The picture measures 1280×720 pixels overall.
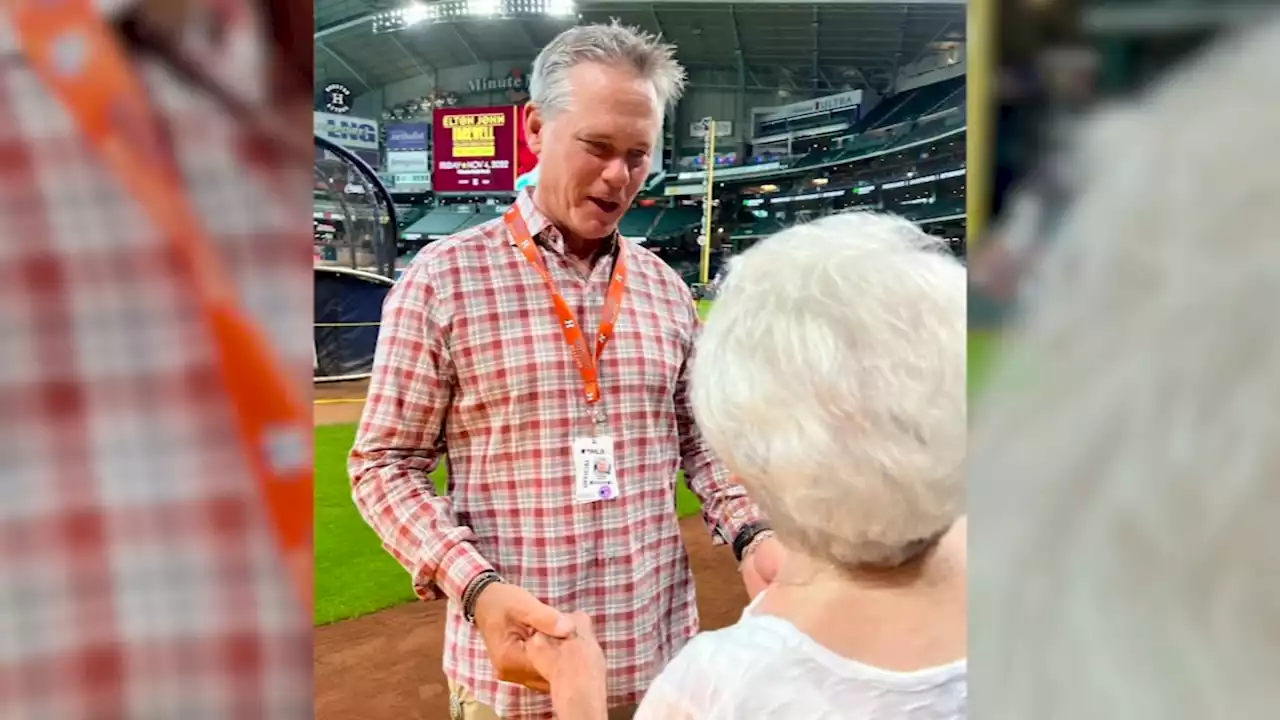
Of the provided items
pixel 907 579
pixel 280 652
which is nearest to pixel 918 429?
pixel 907 579

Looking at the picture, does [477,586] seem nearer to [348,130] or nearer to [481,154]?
[481,154]

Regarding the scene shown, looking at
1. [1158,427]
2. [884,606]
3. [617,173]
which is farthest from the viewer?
[617,173]

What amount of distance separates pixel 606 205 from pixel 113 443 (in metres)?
0.65

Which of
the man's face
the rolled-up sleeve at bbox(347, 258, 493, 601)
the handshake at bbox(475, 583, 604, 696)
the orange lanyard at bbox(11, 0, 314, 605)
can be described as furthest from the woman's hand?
the man's face

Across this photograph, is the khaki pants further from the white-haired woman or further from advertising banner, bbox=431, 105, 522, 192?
advertising banner, bbox=431, 105, 522, 192

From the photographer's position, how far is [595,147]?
0.80 metres

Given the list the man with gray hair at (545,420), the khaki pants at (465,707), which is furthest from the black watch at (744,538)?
the khaki pants at (465,707)

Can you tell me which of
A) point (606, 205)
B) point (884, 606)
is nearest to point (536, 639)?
point (884, 606)

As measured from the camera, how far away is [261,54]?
0.97 m

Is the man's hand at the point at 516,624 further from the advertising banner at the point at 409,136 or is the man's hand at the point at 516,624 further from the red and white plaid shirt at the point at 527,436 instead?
the advertising banner at the point at 409,136

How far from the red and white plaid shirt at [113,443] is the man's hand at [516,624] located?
1.05 ft

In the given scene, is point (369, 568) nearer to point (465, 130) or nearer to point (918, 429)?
point (465, 130)

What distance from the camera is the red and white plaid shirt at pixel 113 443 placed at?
2.94 ft

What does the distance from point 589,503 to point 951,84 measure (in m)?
0.63
